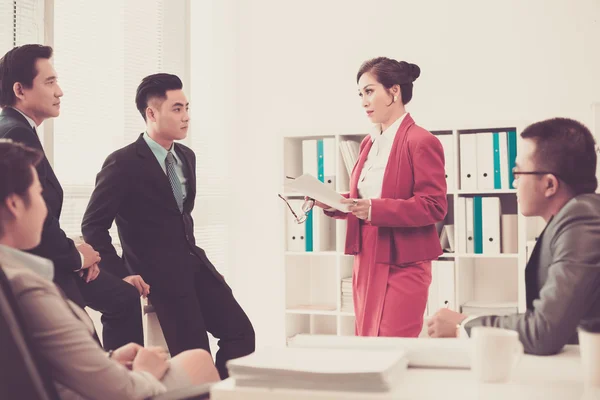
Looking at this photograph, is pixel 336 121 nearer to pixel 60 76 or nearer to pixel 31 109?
pixel 60 76

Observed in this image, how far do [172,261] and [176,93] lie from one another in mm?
796

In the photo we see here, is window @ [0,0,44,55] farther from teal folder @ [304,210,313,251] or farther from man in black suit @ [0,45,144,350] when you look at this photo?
teal folder @ [304,210,313,251]

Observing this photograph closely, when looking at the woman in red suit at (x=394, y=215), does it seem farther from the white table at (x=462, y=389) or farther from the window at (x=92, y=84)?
the window at (x=92, y=84)

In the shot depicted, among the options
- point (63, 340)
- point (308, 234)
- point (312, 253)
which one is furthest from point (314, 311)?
point (63, 340)

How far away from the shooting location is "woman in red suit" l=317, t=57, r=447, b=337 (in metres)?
2.72

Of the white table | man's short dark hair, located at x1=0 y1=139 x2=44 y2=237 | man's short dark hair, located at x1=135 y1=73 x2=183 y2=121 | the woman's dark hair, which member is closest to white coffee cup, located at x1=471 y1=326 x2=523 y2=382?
the white table

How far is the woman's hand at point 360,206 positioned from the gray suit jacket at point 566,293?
3.76 ft

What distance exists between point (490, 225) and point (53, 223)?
7.73 feet

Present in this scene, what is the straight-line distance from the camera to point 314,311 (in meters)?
4.32

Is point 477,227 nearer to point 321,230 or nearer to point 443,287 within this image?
point 443,287

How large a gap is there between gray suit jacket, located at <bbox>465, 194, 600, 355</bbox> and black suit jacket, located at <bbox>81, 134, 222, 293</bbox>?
169 centimetres

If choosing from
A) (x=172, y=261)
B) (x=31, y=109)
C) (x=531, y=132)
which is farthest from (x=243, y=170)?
(x=531, y=132)

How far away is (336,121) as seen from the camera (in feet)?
15.5

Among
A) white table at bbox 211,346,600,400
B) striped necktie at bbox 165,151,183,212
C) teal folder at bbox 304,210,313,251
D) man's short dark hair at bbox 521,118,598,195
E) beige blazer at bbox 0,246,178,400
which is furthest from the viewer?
teal folder at bbox 304,210,313,251
